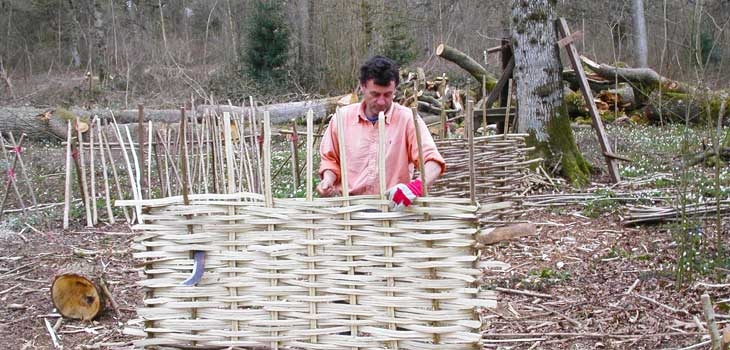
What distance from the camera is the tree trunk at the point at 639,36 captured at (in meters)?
18.0

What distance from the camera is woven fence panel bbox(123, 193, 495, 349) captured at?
2.35 meters

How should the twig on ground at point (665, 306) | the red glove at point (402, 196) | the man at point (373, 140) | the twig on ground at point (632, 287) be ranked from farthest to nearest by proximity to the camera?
the twig on ground at point (632, 287)
the twig on ground at point (665, 306)
the man at point (373, 140)
the red glove at point (402, 196)

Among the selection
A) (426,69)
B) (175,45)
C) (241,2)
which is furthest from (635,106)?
(175,45)

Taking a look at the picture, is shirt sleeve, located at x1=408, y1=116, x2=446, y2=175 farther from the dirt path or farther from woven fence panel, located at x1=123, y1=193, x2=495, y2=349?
the dirt path

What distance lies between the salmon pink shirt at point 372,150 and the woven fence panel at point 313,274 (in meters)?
0.89

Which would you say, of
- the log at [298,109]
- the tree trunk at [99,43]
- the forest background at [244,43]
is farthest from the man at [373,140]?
the tree trunk at [99,43]

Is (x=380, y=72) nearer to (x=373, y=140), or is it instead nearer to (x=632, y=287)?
(x=373, y=140)

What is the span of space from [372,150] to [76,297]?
102 inches

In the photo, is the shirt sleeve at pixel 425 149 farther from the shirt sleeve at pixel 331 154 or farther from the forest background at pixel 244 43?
the forest background at pixel 244 43

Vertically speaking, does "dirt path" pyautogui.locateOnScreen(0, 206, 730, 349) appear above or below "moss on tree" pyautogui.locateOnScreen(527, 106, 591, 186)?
below

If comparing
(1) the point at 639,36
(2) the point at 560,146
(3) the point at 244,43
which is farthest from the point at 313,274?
(3) the point at 244,43

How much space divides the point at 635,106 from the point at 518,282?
10.8 metres

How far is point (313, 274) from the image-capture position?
245 centimetres

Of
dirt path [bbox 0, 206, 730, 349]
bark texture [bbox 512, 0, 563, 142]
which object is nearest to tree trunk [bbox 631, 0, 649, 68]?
bark texture [bbox 512, 0, 563, 142]
